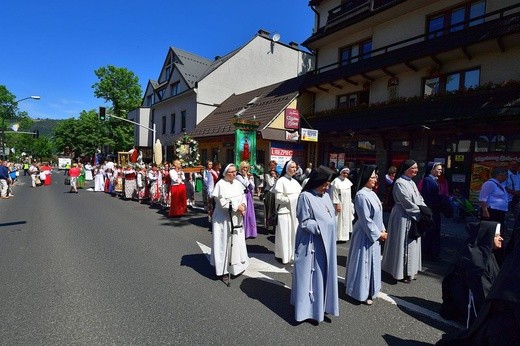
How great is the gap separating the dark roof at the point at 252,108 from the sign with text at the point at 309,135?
229 centimetres

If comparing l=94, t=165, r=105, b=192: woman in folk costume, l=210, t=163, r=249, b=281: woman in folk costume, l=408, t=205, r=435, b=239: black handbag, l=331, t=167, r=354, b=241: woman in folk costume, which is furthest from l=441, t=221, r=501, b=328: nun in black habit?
l=94, t=165, r=105, b=192: woman in folk costume

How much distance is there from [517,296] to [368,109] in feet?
41.1

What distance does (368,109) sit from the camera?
13797 mm

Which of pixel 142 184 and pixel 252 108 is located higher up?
pixel 252 108

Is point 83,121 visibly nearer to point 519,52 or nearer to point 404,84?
point 404,84

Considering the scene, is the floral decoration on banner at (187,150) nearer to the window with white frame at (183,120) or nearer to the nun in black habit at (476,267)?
the window with white frame at (183,120)

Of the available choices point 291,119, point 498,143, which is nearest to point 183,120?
point 291,119

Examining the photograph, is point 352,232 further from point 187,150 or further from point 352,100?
point 187,150

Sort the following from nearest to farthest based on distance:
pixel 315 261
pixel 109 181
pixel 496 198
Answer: pixel 315 261
pixel 496 198
pixel 109 181

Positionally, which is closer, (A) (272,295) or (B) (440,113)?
(A) (272,295)

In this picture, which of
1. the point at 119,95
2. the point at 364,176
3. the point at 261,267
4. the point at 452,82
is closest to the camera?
the point at 364,176

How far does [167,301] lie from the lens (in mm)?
3920

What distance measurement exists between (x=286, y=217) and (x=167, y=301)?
2.58 metres

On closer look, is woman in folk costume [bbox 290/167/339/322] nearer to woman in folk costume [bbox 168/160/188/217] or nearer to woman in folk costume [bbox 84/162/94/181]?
woman in folk costume [bbox 168/160/188/217]
